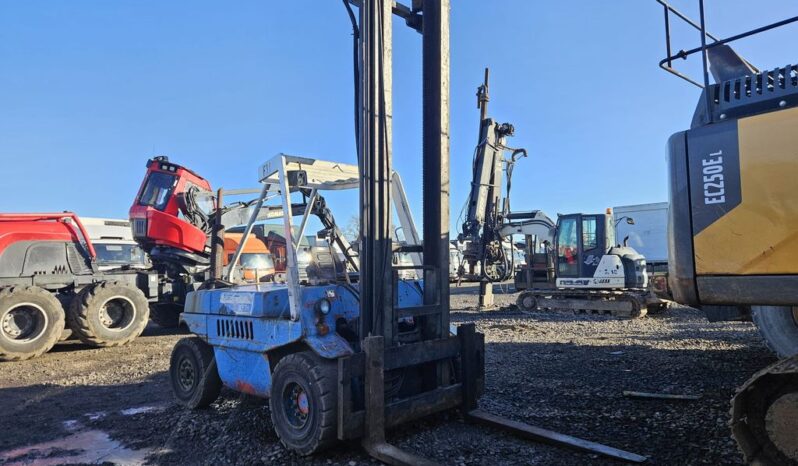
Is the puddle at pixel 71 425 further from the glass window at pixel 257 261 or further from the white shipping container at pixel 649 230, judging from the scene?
the white shipping container at pixel 649 230

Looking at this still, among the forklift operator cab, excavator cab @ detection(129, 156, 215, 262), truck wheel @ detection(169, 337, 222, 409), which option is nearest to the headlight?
truck wheel @ detection(169, 337, 222, 409)

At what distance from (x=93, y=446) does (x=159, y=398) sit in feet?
5.32

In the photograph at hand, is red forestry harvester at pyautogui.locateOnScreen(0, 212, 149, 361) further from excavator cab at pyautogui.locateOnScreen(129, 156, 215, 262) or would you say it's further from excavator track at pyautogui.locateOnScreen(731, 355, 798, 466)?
excavator track at pyautogui.locateOnScreen(731, 355, 798, 466)

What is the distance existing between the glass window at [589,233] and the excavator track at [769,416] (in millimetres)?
12974

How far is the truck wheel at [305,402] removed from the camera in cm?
389

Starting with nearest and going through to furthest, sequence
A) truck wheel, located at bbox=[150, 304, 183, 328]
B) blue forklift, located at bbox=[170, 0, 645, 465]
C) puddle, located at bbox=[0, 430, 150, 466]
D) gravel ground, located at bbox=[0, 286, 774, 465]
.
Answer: blue forklift, located at bbox=[170, 0, 645, 465], gravel ground, located at bbox=[0, 286, 774, 465], puddle, located at bbox=[0, 430, 150, 466], truck wheel, located at bbox=[150, 304, 183, 328]

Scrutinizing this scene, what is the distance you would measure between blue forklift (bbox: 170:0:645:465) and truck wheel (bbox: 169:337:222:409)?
55 millimetres

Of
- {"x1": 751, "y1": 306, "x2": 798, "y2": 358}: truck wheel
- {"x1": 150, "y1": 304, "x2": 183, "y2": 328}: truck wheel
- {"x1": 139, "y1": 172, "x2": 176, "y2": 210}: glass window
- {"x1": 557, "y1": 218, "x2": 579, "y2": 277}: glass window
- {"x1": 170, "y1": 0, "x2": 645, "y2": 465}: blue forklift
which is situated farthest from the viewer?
{"x1": 557, "y1": 218, "x2": 579, "y2": 277}: glass window

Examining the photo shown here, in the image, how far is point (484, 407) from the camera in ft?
17.4

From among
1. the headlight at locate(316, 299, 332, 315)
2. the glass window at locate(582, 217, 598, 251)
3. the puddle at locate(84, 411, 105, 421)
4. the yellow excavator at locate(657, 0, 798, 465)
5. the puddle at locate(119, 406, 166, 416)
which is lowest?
the puddle at locate(84, 411, 105, 421)

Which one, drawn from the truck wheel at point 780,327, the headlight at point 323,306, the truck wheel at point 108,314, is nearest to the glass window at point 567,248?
the truck wheel at point 780,327

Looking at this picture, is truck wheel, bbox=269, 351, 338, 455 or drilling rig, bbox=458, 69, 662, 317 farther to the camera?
drilling rig, bbox=458, 69, 662, 317

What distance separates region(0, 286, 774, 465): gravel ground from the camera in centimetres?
415

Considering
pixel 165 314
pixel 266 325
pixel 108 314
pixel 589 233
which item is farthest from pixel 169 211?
pixel 589 233
